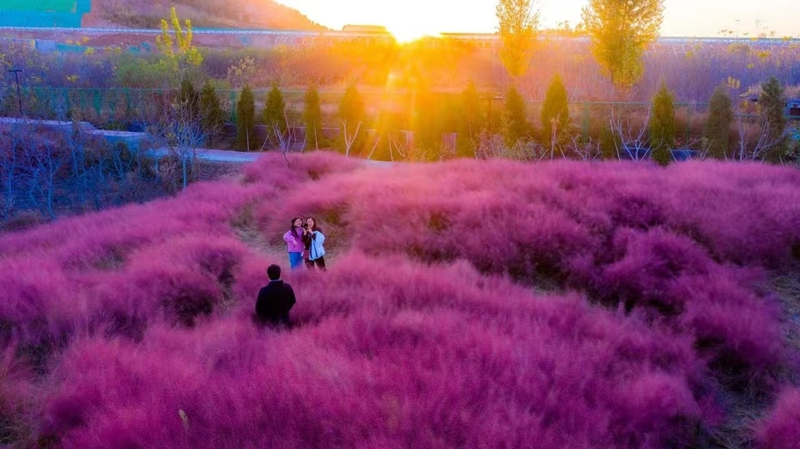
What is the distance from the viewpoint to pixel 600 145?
17594 mm

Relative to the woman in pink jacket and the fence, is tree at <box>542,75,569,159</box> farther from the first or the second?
the woman in pink jacket

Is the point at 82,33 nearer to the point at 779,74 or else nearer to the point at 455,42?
the point at 455,42

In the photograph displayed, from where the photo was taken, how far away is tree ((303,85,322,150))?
2036 cm

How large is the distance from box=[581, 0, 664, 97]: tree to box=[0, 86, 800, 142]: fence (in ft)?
6.03

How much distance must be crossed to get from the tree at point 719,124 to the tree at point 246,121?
14.6 meters

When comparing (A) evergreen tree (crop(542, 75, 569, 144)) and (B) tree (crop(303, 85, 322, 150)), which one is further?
(B) tree (crop(303, 85, 322, 150))

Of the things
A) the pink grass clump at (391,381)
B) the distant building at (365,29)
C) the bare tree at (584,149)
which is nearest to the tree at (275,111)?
the bare tree at (584,149)

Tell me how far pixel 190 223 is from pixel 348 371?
701 cm

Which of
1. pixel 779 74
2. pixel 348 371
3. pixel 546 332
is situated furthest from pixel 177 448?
pixel 779 74

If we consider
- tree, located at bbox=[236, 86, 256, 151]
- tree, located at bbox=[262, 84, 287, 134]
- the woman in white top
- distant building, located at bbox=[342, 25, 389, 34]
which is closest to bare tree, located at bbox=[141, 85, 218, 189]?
tree, located at bbox=[236, 86, 256, 151]

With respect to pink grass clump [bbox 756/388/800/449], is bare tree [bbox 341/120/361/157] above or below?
above

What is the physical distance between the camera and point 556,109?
58.7 ft

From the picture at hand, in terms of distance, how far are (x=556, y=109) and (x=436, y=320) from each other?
13.6 meters

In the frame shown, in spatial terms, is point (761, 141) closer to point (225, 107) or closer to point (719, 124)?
point (719, 124)
